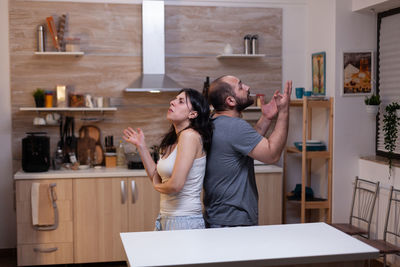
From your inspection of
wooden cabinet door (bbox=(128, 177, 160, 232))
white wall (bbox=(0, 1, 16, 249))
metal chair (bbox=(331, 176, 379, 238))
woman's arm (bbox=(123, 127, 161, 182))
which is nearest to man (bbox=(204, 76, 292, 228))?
woman's arm (bbox=(123, 127, 161, 182))

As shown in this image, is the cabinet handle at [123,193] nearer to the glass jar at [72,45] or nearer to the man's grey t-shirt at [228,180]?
the glass jar at [72,45]

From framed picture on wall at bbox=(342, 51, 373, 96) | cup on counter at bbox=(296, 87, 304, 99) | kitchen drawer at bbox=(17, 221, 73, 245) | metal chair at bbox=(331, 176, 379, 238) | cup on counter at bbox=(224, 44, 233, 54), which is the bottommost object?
kitchen drawer at bbox=(17, 221, 73, 245)

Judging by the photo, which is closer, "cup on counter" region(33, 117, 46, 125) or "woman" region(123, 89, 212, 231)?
"woman" region(123, 89, 212, 231)

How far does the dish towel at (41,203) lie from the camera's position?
4.06 meters

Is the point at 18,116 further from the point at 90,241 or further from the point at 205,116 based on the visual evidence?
the point at 205,116

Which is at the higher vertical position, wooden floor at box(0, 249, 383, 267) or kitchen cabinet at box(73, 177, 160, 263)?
kitchen cabinet at box(73, 177, 160, 263)

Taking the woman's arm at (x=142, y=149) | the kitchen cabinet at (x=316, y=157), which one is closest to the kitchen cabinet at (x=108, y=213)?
the kitchen cabinet at (x=316, y=157)

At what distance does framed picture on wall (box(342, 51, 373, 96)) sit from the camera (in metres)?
4.38

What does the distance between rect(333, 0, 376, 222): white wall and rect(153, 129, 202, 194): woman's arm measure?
2.50 m

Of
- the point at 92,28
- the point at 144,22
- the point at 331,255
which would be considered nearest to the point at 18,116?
the point at 92,28

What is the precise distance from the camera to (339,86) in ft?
14.3

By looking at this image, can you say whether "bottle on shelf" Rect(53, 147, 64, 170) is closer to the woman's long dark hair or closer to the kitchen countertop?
the kitchen countertop

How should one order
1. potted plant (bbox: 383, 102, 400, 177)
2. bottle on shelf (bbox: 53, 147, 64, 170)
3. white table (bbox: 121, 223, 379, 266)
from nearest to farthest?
1. white table (bbox: 121, 223, 379, 266)
2. potted plant (bbox: 383, 102, 400, 177)
3. bottle on shelf (bbox: 53, 147, 64, 170)

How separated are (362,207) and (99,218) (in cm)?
225
